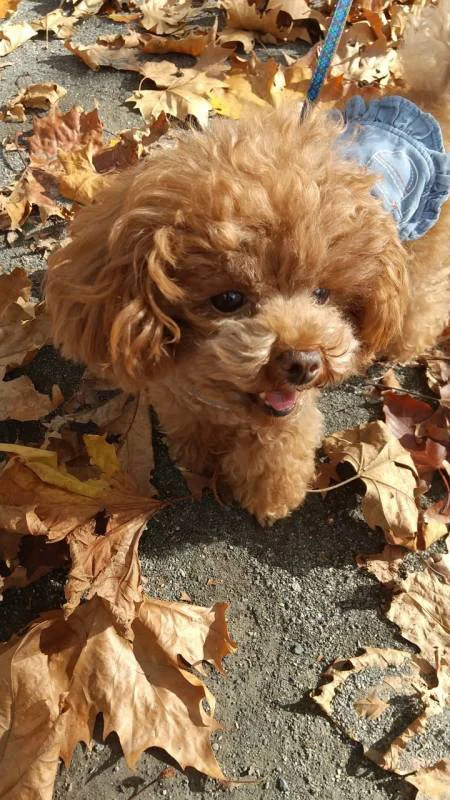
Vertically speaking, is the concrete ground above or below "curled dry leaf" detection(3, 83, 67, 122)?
below

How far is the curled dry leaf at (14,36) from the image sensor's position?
401cm

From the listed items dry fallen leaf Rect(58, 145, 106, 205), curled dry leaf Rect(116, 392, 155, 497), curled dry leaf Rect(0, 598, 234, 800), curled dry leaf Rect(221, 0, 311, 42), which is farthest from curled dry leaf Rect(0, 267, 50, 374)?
curled dry leaf Rect(221, 0, 311, 42)

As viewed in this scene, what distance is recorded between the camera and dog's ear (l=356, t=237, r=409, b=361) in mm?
1955

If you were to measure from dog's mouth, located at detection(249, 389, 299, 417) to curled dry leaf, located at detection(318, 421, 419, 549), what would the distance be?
2.04 feet

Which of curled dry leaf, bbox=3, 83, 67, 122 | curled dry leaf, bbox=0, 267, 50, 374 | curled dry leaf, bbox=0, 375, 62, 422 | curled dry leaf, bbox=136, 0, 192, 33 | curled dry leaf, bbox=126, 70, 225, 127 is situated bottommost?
curled dry leaf, bbox=0, 375, 62, 422

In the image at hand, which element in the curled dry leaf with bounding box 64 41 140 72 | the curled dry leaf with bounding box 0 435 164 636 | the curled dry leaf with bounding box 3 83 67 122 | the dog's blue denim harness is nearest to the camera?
the curled dry leaf with bounding box 0 435 164 636

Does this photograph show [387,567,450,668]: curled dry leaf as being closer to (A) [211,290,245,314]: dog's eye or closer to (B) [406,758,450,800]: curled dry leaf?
(B) [406,758,450,800]: curled dry leaf

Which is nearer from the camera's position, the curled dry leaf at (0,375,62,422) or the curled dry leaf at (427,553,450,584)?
the curled dry leaf at (427,553,450,584)

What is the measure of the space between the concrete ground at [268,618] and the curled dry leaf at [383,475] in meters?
0.13

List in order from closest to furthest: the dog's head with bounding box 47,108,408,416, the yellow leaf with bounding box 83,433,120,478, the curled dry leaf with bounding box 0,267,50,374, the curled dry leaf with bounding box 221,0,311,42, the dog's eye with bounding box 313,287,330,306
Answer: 1. the dog's head with bounding box 47,108,408,416
2. the dog's eye with bounding box 313,287,330,306
3. the yellow leaf with bounding box 83,433,120,478
4. the curled dry leaf with bounding box 0,267,50,374
5. the curled dry leaf with bounding box 221,0,311,42

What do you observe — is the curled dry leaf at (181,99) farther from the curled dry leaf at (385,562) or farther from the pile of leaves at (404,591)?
the curled dry leaf at (385,562)

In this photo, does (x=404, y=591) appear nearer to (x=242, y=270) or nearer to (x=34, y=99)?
(x=242, y=270)

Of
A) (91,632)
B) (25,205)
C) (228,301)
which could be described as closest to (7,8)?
(25,205)

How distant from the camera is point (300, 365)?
5.66 feet
